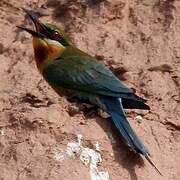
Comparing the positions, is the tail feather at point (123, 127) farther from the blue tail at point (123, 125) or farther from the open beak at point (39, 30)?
the open beak at point (39, 30)

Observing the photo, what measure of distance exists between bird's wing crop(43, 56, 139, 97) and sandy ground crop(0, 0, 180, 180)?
100 millimetres

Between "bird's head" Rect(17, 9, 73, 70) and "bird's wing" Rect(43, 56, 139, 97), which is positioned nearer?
"bird's wing" Rect(43, 56, 139, 97)

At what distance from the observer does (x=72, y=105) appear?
379 cm

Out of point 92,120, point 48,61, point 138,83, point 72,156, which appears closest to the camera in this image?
point 72,156

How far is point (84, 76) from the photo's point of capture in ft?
14.1

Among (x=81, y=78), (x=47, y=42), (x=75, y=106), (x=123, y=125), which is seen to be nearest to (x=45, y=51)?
(x=47, y=42)

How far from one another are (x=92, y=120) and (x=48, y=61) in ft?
3.32

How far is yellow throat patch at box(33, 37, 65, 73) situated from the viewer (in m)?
4.57

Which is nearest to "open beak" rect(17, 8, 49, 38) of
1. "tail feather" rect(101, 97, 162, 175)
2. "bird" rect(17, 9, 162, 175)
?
"bird" rect(17, 9, 162, 175)

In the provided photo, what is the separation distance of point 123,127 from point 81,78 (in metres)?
0.76

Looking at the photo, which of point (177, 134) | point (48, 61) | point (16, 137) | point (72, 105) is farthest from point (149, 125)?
point (48, 61)

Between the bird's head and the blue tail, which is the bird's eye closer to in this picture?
the bird's head

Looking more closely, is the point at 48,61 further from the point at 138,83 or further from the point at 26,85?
the point at 138,83

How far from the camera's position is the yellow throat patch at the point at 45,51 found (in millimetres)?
4574
